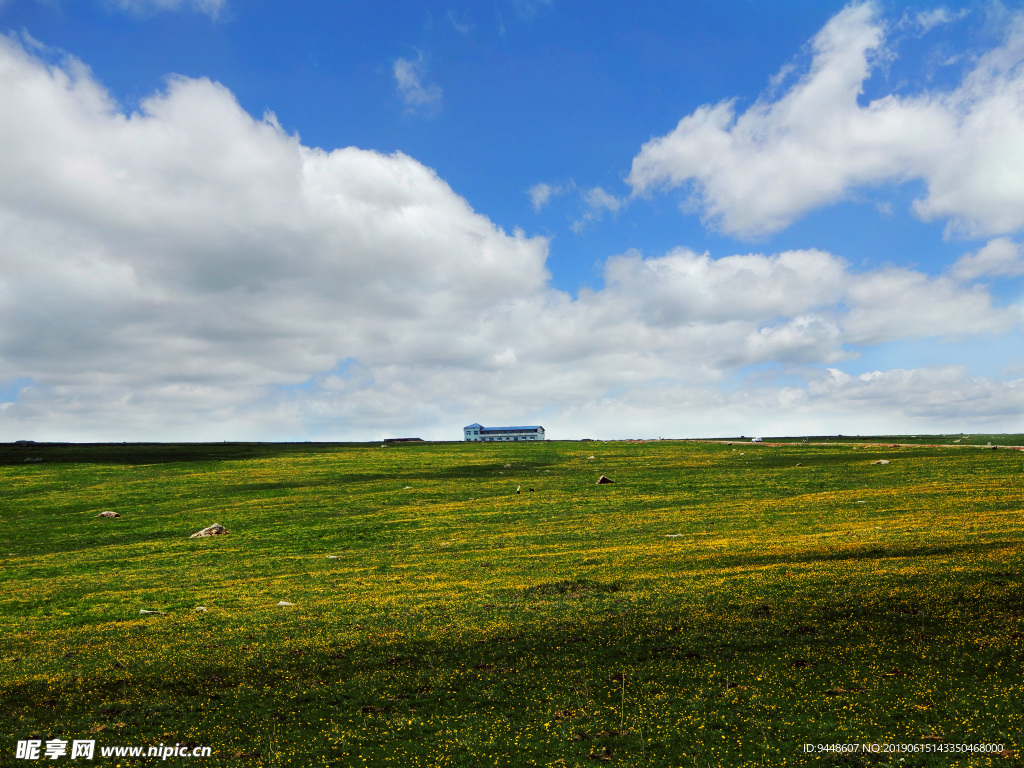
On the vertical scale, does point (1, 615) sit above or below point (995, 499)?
below

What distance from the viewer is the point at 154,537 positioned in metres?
57.2

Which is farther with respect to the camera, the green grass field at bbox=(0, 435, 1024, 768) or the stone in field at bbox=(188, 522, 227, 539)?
the stone in field at bbox=(188, 522, 227, 539)

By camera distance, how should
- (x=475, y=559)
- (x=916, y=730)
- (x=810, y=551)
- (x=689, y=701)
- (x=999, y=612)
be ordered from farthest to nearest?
1. (x=475, y=559)
2. (x=810, y=551)
3. (x=999, y=612)
4. (x=689, y=701)
5. (x=916, y=730)

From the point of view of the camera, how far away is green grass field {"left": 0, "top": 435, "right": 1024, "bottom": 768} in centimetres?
1591

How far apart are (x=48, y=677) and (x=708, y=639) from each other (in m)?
25.5

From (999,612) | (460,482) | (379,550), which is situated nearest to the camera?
(999,612)

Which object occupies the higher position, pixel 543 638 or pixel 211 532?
pixel 543 638

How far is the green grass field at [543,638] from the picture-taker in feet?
52.2

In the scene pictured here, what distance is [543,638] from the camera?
928 inches

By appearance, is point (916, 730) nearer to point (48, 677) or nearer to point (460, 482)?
point (48, 677)

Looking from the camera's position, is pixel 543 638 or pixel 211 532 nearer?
pixel 543 638

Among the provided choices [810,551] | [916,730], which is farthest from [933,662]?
[810,551]

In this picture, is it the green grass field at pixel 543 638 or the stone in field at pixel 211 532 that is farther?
the stone in field at pixel 211 532

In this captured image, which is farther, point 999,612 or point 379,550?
point 379,550
